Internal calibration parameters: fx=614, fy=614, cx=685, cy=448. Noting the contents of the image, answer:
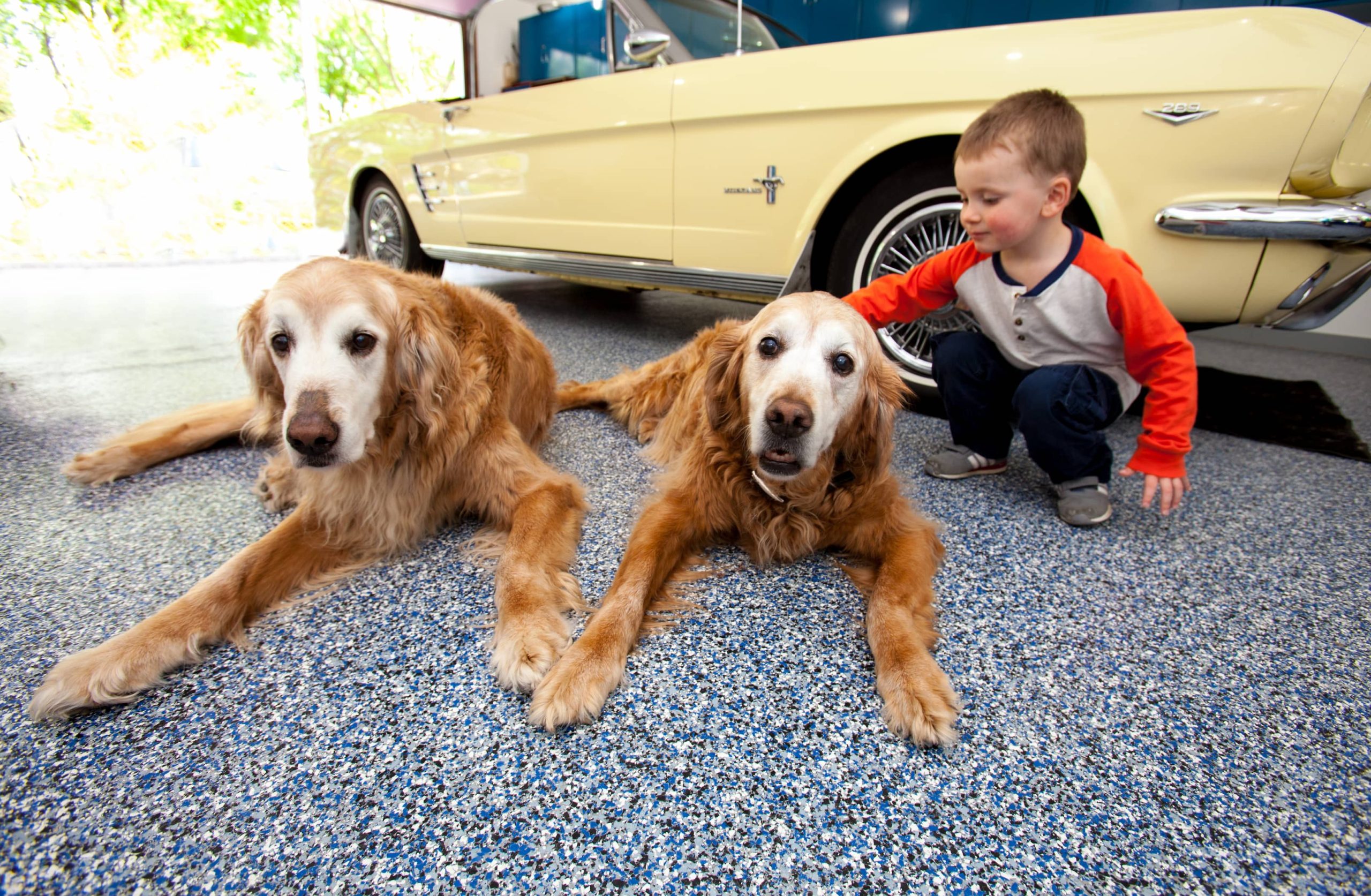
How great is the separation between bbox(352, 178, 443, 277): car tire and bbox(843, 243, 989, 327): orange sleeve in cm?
400

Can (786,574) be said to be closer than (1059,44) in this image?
Yes

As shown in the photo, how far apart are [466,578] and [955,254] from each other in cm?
173

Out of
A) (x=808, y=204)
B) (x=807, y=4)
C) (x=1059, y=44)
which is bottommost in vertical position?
(x=808, y=204)

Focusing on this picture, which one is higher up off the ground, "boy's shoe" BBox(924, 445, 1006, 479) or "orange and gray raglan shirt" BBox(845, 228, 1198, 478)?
"orange and gray raglan shirt" BBox(845, 228, 1198, 478)

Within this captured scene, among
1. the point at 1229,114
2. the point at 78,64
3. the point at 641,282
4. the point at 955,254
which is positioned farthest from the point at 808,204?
the point at 78,64

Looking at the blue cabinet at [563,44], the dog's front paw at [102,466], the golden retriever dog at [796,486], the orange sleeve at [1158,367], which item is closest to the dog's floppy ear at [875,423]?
the golden retriever dog at [796,486]

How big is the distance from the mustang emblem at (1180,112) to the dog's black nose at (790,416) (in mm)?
1673

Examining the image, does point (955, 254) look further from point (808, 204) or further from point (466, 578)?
point (466, 578)

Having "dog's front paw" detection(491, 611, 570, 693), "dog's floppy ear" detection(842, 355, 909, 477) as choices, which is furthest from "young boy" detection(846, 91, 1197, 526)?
"dog's front paw" detection(491, 611, 570, 693)

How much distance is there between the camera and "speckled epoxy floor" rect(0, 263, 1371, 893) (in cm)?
84

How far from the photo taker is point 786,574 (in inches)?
60.9

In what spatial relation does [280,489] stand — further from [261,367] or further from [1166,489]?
[1166,489]

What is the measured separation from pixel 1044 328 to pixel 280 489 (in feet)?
7.52

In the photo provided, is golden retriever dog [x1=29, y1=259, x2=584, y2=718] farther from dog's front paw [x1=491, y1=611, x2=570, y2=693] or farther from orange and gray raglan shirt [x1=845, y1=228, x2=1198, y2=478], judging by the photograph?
orange and gray raglan shirt [x1=845, y1=228, x2=1198, y2=478]
